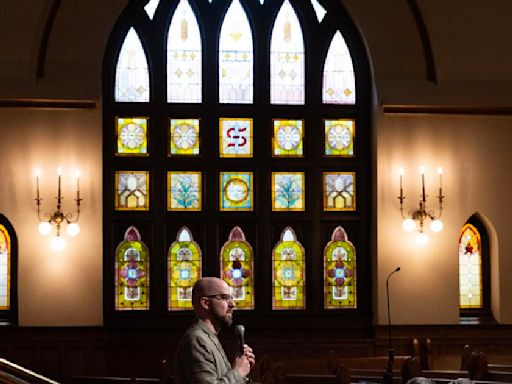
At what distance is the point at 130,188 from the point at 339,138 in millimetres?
2794

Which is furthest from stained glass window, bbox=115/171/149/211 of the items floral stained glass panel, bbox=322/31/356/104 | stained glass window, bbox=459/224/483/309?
stained glass window, bbox=459/224/483/309

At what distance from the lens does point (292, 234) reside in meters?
14.6

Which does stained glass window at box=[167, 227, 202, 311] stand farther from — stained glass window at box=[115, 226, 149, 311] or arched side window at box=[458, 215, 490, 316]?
arched side window at box=[458, 215, 490, 316]

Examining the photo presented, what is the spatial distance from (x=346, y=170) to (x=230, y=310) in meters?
8.90

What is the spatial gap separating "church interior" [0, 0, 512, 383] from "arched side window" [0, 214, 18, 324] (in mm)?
28

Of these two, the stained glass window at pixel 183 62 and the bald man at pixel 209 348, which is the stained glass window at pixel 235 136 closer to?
the stained glass window at pixel 183 62

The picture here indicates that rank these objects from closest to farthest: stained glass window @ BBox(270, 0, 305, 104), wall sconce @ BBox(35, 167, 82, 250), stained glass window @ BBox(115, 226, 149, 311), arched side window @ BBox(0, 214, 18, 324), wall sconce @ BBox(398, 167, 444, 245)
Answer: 1. wall sconce @ BBox(35, 167, 82, 250)
2. arched side window @ BBox(0, 214, 18, 324)
3. wall sconce @ BBox(398, 167, 444, 245)
4. stained glass window @ BBox(115, 226, 149, 311)
5. stained glass window @ BBox(270, 0, 305, 104)

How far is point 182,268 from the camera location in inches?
566

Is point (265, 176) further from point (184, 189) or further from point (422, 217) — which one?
point (422, 217)

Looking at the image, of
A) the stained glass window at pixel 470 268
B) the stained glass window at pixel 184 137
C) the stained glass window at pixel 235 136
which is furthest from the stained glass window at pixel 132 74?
the stained glass window at pixel 470 268

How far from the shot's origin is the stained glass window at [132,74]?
14.4 meters

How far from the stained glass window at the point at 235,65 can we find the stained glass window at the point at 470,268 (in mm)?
3379

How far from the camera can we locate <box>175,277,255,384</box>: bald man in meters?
5.71

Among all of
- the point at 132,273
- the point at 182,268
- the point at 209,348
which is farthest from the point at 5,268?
the point at 209,348
